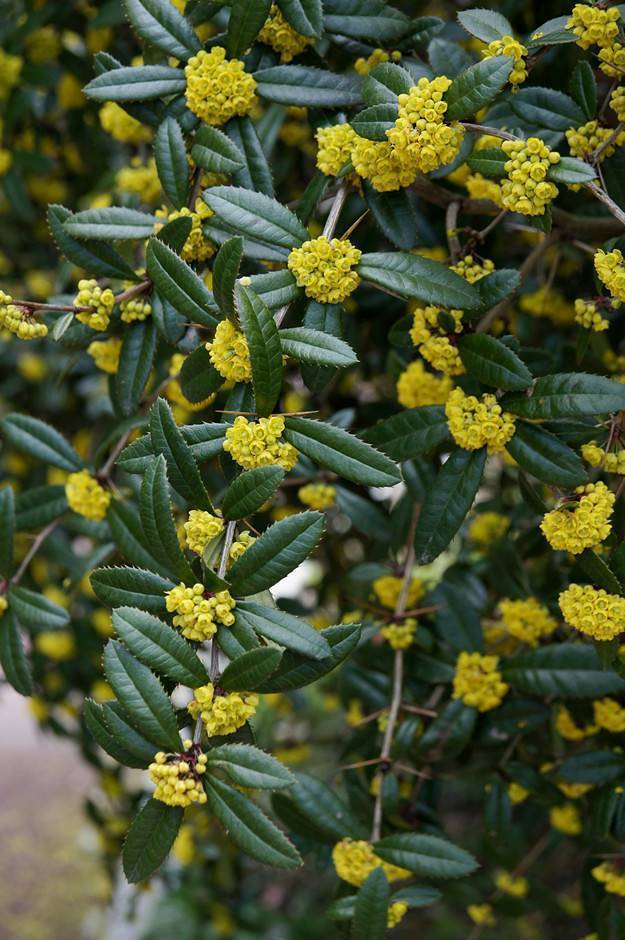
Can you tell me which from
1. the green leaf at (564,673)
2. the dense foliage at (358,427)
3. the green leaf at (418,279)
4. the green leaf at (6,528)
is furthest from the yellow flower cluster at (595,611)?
the green leaf at (6,528)

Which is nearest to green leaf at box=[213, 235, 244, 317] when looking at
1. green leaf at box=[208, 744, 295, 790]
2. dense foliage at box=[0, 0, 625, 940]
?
dense foliage at box=[0, 0, 625, 940]

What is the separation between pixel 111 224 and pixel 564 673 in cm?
→ 85

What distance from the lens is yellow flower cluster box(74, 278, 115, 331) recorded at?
111 cm

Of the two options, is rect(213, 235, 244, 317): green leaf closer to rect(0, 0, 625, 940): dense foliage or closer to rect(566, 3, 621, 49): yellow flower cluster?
rect(0, 0, 625, 940): dense foliage

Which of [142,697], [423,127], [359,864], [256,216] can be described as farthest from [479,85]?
[359,864]

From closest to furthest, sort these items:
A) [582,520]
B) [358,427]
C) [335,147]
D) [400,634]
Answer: [582,520]
[335,147]
[400,634]
[358,427]

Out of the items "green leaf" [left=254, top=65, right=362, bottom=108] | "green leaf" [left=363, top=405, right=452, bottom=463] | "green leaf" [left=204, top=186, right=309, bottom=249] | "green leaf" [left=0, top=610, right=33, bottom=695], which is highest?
"green leaf" [left=254, top=65, right=362, bottom=108]

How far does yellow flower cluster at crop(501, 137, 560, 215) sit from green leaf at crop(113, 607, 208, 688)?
0.57 metres

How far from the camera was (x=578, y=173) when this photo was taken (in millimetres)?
952

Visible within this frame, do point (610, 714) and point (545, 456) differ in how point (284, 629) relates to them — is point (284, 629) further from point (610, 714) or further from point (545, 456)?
point (610, 714)

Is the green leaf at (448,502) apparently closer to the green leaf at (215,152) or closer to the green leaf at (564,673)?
the green leaf at (564,673)

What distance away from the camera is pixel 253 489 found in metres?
0.90

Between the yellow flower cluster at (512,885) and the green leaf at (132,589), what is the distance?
3.77ft

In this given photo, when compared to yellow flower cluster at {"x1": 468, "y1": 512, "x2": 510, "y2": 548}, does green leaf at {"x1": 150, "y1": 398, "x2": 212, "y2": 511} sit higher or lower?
higher
